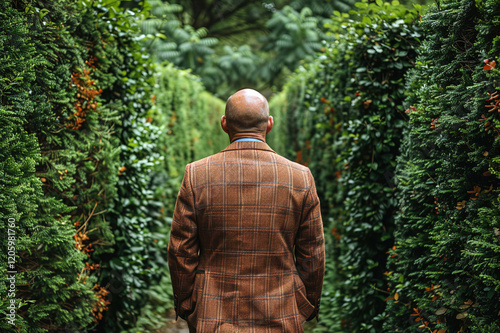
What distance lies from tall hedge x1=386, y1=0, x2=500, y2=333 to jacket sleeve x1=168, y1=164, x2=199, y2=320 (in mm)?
1500

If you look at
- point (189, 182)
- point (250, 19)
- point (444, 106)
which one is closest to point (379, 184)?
point (444, 106)

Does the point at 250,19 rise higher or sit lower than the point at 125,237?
higher

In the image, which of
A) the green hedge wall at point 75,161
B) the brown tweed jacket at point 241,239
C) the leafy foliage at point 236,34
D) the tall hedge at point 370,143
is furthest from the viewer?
the leafy foliage at point 236,34

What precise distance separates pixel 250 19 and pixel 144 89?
16525 mm

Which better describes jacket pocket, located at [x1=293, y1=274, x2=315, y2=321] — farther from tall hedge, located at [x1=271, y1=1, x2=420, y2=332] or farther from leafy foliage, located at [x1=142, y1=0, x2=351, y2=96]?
leafy foliage, located at [x1=142, y1=0, x2=351, y2=96]

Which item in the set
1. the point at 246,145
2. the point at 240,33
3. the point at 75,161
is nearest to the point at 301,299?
the point at 246,145

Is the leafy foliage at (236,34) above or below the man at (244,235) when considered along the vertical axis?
above

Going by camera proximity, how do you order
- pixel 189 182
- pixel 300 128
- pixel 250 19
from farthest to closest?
pixel 250 19 < pixel 300 128 < pixel 189 182

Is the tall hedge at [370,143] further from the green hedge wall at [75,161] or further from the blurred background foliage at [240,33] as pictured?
the blurred background foliage at [240,33]

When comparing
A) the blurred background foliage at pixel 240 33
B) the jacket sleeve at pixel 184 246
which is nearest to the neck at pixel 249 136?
the jacket sleeve at pixel 184 246

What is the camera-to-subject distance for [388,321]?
143 inches

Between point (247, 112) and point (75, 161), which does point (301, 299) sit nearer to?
point (247, 112)

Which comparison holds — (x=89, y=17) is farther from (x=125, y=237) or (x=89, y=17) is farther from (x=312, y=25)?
(x=312, y=25)

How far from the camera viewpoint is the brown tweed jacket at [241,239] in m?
2.37
